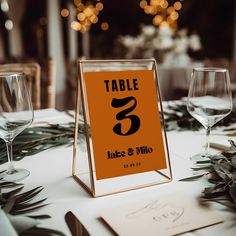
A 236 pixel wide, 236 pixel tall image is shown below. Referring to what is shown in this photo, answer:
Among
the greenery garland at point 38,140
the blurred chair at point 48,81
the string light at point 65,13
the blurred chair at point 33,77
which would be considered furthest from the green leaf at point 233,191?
the string light at point 65,13

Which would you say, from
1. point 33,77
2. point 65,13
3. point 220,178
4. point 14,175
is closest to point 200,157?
point 220,178

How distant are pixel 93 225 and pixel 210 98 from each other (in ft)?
1.54

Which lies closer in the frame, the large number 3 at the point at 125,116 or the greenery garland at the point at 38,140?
the large number 3 at the point at 125,116

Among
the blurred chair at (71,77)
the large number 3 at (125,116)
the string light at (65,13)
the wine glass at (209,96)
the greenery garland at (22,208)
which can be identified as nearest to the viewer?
the greenery garland at (22,208)

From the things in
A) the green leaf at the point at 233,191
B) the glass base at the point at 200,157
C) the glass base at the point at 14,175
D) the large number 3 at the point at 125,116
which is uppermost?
the large number 3 at the point at 125,116

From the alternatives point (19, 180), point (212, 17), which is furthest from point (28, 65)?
point (212, 17)

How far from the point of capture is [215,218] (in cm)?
50

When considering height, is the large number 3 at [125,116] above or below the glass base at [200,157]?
above

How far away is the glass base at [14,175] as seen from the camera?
655mm

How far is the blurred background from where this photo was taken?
474 cm

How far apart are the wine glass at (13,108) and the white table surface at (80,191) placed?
0.05m

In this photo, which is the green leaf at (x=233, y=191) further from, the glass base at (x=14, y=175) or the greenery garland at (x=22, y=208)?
the glass base at (x=14, y=175)

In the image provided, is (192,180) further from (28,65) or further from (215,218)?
(28,65)

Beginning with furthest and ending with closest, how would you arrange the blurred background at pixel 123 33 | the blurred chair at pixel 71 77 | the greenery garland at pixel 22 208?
the blurred background at pixel 123 33, the blurred chair at pixel 71 77, the greenery garland at pixel 22 208
